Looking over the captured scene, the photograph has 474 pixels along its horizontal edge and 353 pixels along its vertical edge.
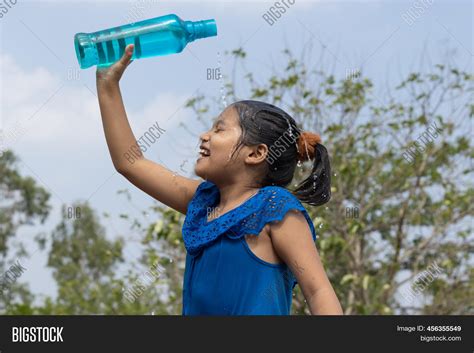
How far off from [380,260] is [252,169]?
360cm

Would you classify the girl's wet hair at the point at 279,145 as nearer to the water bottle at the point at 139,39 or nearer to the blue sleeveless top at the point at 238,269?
the blue sleeveless top at the point at 238,269

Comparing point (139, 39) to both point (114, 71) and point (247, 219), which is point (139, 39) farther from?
point (247, 219)

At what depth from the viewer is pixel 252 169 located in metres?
2.23

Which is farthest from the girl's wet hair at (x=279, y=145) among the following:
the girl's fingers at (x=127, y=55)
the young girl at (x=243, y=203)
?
the girl's fingers at (x=127, y=55)

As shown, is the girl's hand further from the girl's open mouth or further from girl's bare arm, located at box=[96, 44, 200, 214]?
the girl's open mouth

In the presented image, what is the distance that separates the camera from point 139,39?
2.36m

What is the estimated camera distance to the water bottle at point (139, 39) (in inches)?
92.1

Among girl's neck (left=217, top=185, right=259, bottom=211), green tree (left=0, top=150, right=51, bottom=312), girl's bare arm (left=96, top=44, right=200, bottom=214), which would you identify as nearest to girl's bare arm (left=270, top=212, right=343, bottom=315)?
girl's neck (left=217, top=185, right=259, bottom=211)

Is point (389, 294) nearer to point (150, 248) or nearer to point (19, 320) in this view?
point (150, 248)

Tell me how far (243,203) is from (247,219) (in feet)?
0.22

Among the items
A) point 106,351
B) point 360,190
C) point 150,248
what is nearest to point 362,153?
point 360,190

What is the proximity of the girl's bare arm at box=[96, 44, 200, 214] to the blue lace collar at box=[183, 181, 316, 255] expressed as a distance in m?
0.17

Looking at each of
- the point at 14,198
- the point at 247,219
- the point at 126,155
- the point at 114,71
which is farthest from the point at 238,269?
the point at 14,198

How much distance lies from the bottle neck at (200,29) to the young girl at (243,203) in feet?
0.63
